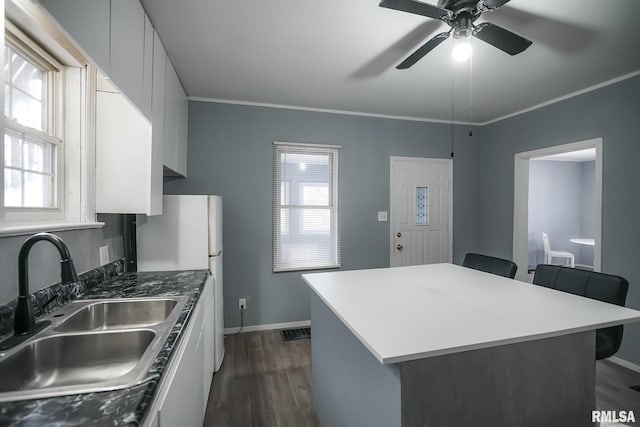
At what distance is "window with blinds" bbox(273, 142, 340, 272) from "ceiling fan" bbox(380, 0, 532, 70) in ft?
6.19

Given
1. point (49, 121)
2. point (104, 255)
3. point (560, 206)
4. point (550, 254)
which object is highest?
point (49, 121)

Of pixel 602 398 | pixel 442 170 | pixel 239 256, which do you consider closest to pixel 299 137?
pixel 239 256

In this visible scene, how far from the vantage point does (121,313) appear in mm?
1522

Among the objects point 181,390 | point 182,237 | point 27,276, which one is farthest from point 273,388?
point 27,276

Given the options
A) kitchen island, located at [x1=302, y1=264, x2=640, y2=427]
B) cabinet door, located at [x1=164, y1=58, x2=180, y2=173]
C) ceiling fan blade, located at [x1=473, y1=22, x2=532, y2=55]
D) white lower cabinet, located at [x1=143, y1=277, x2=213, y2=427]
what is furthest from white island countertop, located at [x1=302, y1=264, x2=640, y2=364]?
cabinet door, located at [x1=164, y1=58, x2=180, y2=173]

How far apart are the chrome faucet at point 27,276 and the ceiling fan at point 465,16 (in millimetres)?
1689

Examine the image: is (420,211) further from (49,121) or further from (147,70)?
(49,121)

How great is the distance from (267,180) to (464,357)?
2660 mm

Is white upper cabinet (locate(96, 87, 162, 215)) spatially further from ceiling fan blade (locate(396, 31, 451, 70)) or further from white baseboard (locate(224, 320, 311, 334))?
white baseboard (locate(224, 320, 311, 334))

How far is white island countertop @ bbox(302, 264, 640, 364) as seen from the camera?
3.31 ft

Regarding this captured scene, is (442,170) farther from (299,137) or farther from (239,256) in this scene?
(239,256)

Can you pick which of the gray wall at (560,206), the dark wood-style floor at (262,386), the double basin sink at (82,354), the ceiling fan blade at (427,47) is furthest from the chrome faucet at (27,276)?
the gray wall at (560,206)

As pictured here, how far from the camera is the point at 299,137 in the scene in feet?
11.1

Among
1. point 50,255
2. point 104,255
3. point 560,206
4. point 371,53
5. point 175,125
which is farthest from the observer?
point 560,206
